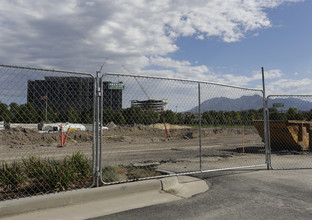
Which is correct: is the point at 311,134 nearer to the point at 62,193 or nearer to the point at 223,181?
the point at 223,181

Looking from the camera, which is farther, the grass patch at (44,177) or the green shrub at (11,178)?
the green shrub at (11,178)

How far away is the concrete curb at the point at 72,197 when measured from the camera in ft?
14.0

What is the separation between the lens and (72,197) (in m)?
4.78

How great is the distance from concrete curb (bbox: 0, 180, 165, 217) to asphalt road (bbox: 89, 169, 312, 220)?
31.0 inches

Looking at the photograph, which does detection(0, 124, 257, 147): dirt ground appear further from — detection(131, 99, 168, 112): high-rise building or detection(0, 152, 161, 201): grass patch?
detection(0, 152, 161, 201): grass patch

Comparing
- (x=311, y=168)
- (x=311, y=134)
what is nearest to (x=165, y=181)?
(x=311, y=168)

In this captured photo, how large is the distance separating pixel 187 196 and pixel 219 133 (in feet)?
101

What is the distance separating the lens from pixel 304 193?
18.2 feet

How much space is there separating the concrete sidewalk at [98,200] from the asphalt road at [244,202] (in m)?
0.30

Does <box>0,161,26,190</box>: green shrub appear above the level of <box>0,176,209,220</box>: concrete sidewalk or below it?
above

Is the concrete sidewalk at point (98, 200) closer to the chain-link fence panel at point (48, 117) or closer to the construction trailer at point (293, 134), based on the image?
the chain-link fence panel at point (48, 117)

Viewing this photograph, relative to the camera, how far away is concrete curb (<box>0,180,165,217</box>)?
4.27m

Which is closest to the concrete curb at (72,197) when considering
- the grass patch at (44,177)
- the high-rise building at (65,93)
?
the grass patch at (44,177)

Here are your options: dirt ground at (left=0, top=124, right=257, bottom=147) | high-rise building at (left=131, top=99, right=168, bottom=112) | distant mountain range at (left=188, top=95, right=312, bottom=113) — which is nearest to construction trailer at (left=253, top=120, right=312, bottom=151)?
distant mountain range at (left=188, top=95, right=312, bottom=113)
